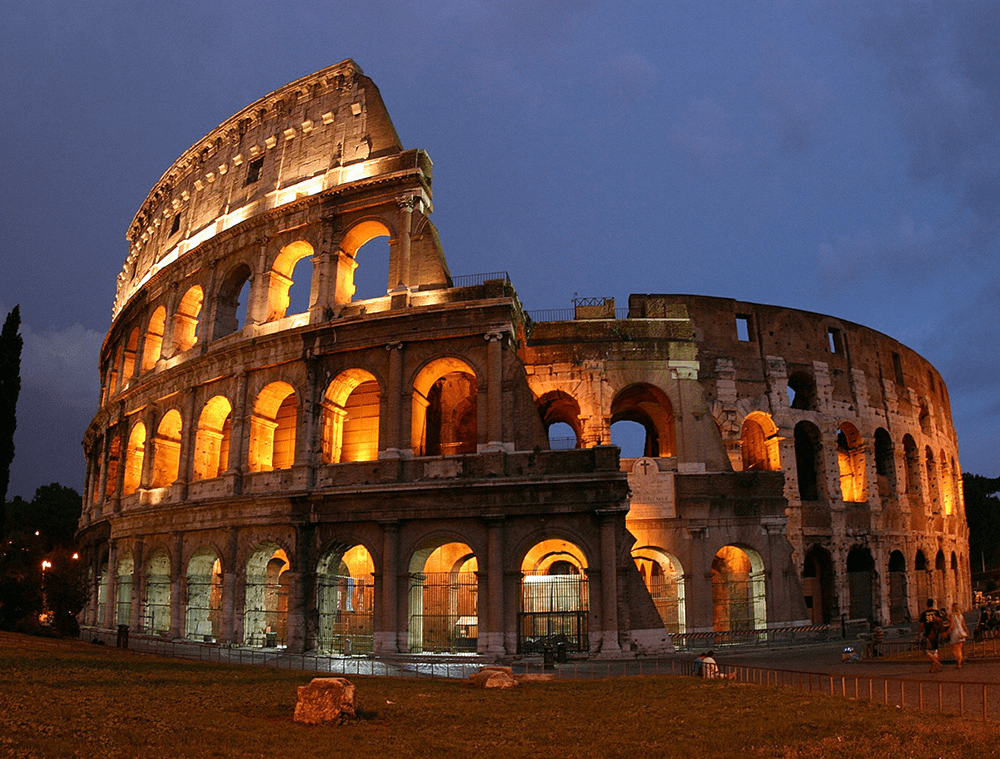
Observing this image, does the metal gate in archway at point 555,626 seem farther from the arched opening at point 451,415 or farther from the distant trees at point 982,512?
the distant trees at point 982,512

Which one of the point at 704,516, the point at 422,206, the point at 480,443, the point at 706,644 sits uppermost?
the point at 422,206

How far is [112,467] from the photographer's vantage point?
1176 inches

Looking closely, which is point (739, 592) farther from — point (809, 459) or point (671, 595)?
point (809, 459)

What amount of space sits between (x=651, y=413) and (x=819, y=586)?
819cm

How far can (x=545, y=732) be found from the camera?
30.4ft

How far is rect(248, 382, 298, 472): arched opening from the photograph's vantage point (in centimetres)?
2273

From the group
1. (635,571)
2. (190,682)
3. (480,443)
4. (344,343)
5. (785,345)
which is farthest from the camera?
(785,345)

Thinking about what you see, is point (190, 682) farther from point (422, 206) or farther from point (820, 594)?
point (820, 594)

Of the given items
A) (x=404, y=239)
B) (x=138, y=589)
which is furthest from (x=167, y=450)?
(x=404, y=239)

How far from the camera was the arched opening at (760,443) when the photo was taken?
2572cm

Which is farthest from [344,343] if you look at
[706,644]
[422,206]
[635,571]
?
[706,644]

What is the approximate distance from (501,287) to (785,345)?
1134 cm

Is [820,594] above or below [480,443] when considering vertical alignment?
Answer: below

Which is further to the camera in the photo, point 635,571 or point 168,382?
point 168,382
